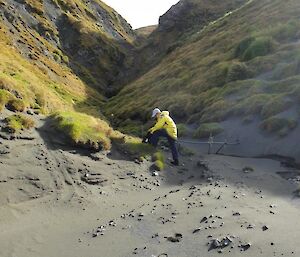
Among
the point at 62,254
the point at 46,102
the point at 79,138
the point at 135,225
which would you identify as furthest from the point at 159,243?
the point at 46,102

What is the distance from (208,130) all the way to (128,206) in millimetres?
14280

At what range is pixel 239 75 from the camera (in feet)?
125

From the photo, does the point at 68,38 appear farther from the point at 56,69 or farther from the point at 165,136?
the point at 165,136

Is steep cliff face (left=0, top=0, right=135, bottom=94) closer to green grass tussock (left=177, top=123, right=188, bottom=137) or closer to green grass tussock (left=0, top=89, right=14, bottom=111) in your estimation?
green grass tussock (left=177, top=123, right=188, bottom=137)

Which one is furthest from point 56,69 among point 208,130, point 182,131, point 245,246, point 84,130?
point 245,246

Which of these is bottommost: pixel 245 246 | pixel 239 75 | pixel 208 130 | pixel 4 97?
pixel 245 246

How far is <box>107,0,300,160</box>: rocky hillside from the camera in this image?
90.9 feet

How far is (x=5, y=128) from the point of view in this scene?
62.8ft

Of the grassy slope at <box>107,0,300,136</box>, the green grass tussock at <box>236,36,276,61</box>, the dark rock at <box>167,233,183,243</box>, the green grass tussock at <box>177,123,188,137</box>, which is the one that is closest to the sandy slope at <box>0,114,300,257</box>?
the dark rock at <box>167,233,183,243</box>

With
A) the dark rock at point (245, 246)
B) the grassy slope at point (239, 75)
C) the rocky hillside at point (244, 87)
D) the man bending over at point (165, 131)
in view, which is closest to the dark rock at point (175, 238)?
the dark rock at point (245, 246)

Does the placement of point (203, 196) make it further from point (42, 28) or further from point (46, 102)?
point (42, 28)

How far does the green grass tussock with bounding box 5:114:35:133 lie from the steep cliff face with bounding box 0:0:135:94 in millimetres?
49052

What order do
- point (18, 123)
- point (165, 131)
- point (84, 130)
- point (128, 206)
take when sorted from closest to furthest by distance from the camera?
1. point (128, 206)
2. point (18, 123)
3. point (84, 130)
4. point (165, 131)

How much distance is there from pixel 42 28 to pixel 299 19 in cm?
5665
